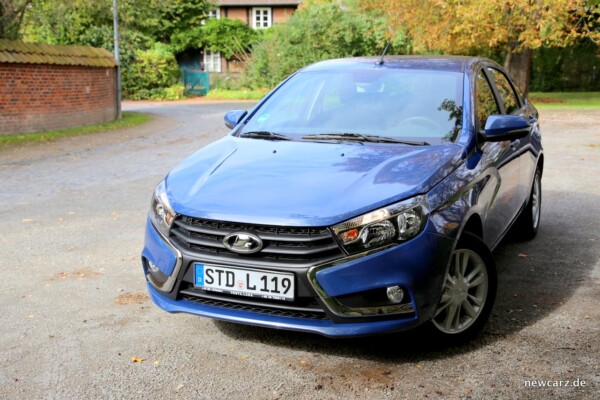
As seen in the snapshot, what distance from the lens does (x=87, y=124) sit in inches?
802

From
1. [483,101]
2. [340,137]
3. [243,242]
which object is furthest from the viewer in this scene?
[483,101]

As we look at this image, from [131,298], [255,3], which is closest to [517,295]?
[131,298]

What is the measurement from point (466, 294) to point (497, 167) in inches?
46.1

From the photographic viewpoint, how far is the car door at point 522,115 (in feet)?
18.9

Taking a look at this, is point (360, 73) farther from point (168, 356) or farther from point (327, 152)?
point (168, 356)

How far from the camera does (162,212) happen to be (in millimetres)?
4094

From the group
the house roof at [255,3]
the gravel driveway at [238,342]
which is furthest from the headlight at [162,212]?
the house roof at [255,3]

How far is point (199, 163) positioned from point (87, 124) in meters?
16.8

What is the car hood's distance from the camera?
12.1 ft

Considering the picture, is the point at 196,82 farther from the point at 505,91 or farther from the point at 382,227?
the point at 382,227

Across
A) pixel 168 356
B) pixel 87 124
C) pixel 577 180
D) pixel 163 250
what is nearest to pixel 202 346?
pixel 168 356

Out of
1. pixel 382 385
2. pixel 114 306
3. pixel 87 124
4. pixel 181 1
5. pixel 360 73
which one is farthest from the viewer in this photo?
pixel 181 1

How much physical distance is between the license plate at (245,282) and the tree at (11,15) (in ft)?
53.5

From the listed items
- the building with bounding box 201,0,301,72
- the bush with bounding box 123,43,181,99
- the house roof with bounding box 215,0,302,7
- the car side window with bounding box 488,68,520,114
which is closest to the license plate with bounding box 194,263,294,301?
the car side window with bounding box 488,68,520,114
